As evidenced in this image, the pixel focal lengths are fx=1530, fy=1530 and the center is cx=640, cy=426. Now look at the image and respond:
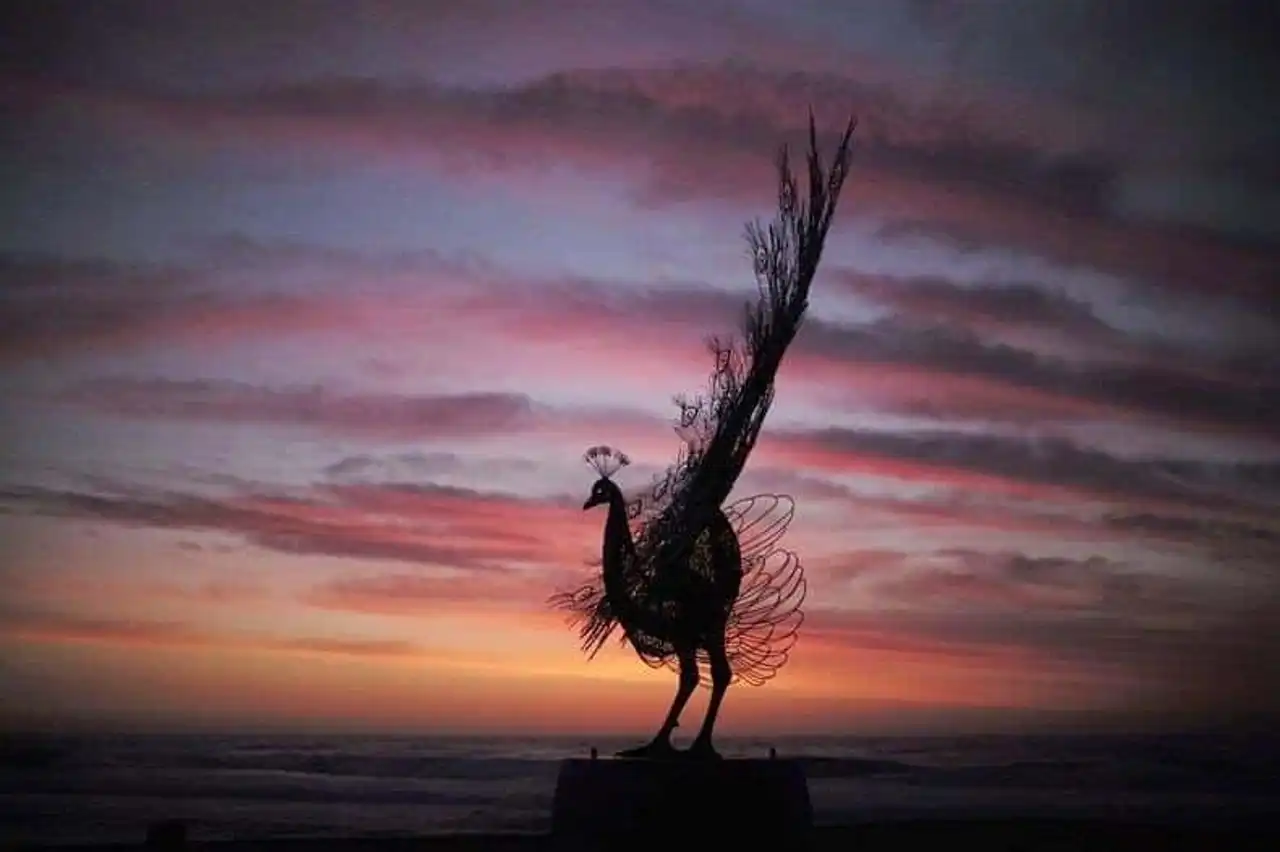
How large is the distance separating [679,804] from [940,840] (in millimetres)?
3316

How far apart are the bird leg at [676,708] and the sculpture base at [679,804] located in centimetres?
23

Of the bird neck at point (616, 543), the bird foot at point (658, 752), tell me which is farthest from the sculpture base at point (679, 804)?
the bird neck at point (616, 543)

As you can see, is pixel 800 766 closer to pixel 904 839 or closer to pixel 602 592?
pixel 602 592

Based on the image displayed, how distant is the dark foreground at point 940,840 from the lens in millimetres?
8828

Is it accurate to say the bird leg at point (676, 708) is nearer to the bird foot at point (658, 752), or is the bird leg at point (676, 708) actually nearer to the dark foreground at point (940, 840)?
the bird foot at point (658, 752)

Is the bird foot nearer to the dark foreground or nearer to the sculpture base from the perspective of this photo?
the sculpture base

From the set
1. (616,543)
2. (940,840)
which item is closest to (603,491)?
(616,543)

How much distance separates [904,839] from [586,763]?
3329 mm

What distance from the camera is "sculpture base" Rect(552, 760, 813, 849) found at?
6.77 meters

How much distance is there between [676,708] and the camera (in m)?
7.12

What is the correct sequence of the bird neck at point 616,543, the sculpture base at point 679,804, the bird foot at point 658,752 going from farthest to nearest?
the bird neck at point 616,543 < the bird foot at point 658,752 < the sculpture base at point 679,804

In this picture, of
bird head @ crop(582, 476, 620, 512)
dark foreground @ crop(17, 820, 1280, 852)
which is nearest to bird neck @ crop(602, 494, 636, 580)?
bird head @ crop(582, 476, 620, 512)

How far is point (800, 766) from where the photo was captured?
7102 millimetres

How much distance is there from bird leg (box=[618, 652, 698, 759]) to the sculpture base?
0.74 ft
